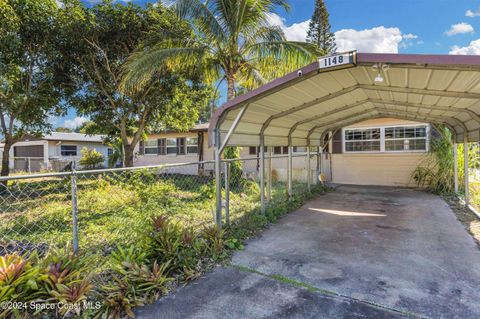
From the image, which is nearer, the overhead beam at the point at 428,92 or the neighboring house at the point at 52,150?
the overhead beam at the point at 428,92

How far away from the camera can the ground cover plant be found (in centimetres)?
251

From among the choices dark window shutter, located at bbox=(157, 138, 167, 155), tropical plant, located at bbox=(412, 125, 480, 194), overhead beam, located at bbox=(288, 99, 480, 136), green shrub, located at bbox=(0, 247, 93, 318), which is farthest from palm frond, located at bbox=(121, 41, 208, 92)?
dark window shutter, located at bbox=(157, 138, 167, 155)

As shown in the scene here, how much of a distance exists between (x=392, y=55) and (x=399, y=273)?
2699 millimetres

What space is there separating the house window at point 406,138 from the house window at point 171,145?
1147 centimetres

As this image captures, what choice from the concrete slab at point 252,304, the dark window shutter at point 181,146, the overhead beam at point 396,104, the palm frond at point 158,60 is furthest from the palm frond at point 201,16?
the dark window shutter at point 181,146

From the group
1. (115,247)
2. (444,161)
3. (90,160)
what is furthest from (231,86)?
(90,160)

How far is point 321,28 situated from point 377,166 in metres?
15.0

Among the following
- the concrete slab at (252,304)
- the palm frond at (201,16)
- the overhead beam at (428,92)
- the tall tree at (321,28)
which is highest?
the tall tree at (321,28)

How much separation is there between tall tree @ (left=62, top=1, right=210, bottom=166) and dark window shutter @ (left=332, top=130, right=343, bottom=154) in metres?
6.14

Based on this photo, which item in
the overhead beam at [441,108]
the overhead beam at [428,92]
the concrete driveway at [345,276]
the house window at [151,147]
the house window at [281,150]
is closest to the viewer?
the concrete driveway at [345,276]

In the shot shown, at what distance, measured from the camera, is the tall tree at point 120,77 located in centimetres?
890

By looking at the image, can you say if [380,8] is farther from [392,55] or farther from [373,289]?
[373,289]

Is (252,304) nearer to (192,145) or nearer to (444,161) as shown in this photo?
(444,161)

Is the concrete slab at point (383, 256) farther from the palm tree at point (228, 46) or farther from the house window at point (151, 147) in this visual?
the house window at point (151, 147)
